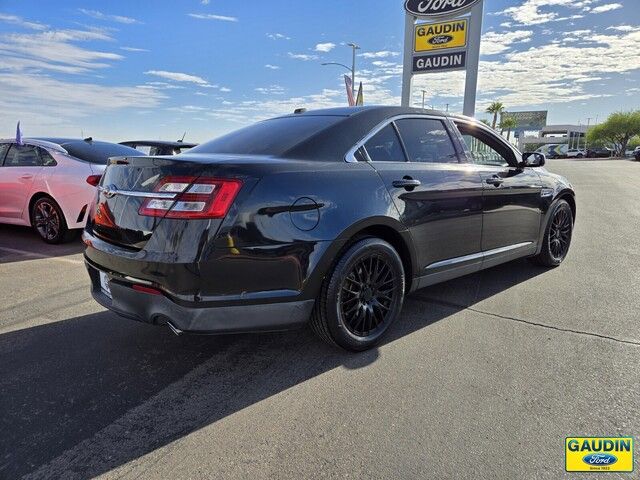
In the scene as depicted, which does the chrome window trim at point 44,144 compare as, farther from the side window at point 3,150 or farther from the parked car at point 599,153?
the parked car at point 599,153

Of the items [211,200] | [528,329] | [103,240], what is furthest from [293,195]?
[528,329]

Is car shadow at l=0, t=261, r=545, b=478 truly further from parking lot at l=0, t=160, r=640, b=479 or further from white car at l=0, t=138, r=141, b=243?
white car at l=0, t=138, r=141, b=243

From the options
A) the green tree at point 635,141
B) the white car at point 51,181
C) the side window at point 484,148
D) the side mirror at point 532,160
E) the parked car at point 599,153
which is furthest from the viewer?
the green tree at point 635,141

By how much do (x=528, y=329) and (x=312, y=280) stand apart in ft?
6.11

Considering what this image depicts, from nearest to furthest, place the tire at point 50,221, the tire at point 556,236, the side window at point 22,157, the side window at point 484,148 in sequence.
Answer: the side window at point 484,148
the tire at point 556,236
the tire at point 50,221
the side window at point 22,157

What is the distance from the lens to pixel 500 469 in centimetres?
198

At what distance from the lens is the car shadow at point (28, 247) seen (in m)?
5.86

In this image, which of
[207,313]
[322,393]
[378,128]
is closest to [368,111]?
[378,128]

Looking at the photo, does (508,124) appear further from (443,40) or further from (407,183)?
(407,183)

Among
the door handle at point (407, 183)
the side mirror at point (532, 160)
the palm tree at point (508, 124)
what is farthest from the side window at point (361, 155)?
the palm tree at point (508, 124)

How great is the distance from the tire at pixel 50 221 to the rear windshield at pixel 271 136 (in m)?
3.87

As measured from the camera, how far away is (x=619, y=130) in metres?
72.4

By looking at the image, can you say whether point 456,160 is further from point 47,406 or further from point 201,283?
point 47,406

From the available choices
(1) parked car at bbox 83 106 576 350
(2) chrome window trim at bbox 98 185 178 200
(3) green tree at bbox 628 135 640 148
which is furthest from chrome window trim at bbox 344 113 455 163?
(3) green tree at bbox 628 135 640 148
